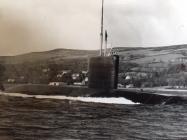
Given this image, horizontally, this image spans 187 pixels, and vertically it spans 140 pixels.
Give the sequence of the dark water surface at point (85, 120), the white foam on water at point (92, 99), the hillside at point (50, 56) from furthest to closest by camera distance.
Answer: the hillside at point (50, 56), the white foam on water at point (92, 99), the dark water surface at point (85, 120)

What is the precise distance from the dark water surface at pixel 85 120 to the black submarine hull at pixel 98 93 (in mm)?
39

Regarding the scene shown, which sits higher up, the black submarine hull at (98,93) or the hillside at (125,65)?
the hillside at (125,65)

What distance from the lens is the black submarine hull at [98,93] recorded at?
2420mm

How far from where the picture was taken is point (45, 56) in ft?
8.90

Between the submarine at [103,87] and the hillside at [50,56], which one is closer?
the submarine at [103,87]

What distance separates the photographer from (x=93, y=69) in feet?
8.57

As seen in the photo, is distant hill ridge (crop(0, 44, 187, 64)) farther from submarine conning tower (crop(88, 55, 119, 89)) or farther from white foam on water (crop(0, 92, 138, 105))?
white foam on water (crop(0, 92, 138, 105))

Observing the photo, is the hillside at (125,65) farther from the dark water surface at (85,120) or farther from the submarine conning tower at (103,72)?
the dark water surface at (85,120)

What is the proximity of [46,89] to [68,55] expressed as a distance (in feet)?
0.94

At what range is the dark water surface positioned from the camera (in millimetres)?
2391

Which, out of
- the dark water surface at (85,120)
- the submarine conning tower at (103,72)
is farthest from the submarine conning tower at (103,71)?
the dark water surface at (85,120)

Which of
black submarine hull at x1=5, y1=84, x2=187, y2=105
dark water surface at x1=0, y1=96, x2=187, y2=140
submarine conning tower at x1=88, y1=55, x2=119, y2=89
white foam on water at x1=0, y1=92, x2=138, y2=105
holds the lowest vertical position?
dark water surface at x1=0, y1=96, x2=187, y2=140

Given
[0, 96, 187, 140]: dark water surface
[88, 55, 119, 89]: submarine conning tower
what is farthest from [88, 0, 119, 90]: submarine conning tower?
[0, 96, 187, 140]: dark water surface

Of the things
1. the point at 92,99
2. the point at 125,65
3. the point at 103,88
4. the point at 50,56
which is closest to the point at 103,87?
the point at 103,88
